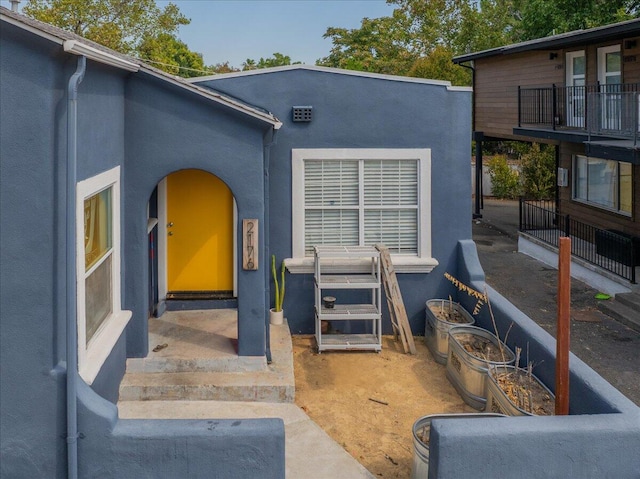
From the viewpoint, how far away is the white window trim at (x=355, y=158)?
9578 millimetres

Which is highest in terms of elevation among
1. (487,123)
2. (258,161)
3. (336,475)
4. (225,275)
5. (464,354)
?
(487,123)

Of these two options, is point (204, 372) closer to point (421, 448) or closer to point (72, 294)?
point (72, 294)

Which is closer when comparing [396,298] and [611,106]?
[396,298]

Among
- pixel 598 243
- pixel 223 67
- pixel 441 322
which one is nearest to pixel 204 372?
pixel 441 322

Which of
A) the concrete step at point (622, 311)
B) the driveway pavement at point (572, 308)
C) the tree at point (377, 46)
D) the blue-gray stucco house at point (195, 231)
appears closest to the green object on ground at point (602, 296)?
the driveway pavement at point (572, 308)

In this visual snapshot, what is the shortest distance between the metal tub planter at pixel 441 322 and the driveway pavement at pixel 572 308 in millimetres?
1891

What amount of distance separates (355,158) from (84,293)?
5.09m

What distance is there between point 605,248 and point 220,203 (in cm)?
912

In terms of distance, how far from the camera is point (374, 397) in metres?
7.59

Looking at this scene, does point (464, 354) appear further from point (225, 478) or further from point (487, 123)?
point (487, 123)

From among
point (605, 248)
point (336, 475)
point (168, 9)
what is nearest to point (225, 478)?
point (336, 475)

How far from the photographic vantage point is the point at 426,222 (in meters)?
9.77

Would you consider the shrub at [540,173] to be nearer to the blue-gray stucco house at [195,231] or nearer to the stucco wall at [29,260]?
the blue-gray stucco house at [195,231]

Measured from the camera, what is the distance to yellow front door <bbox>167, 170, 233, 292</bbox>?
9516 millimetres
